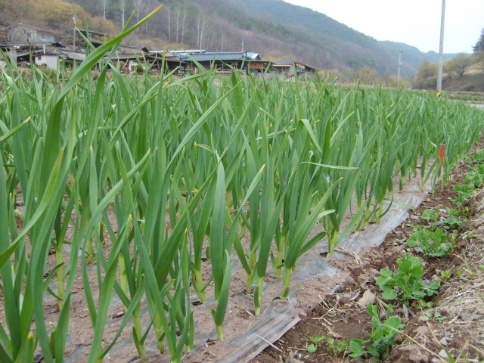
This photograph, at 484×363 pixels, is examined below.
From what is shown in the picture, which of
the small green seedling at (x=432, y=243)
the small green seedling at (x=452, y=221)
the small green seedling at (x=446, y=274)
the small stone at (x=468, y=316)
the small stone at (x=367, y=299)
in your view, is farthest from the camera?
the small green seedling at (x=452, y=221)

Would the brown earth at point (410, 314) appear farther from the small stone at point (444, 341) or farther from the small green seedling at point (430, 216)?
the small green seedling at point (430, 216)

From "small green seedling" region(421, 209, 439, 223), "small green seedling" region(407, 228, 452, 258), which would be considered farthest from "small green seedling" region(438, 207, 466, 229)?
"small green seedling" region(407, 228, 452, 258)

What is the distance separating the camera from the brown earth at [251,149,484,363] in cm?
90

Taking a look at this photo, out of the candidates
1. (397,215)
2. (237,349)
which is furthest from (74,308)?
(397,215)

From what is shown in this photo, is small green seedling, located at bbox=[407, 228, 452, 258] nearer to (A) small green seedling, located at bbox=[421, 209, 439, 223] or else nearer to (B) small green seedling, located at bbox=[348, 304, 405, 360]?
(A) small green seedling, located at bbox=[421, 209, 439, 223]

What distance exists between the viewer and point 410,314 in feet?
4.18

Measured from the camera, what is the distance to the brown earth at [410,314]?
35.6 inches

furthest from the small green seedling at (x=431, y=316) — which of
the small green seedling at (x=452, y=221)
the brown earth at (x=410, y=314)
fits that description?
the small green seedling at (x=452, y=221)

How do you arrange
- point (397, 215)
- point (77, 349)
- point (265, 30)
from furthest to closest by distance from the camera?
point (265, 30), point (397, 215), point (77, 349)

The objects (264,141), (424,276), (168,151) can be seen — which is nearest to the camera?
(264,141)

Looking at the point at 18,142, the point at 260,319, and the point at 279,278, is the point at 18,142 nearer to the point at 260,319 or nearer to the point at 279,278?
the point at 260,319

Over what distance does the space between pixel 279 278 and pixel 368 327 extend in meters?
0.33

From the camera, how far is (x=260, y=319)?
1152 millimetres

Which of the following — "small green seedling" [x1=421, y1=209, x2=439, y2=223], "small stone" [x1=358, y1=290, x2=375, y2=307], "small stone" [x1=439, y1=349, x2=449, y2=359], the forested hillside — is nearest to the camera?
"small stone" [x1=439, y1=349, x2=449, y2=359]
